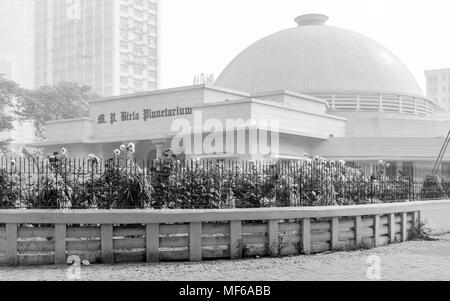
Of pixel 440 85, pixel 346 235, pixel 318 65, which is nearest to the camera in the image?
pixel 346 235

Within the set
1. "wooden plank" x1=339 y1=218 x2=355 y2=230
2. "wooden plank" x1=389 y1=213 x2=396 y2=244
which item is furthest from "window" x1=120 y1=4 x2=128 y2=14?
"wooden plank" x1=339 y1=218 x2=355 y2=230

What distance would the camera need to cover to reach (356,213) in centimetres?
1133

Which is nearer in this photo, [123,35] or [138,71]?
[123,35]

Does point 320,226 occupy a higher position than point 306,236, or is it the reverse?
point 320,226

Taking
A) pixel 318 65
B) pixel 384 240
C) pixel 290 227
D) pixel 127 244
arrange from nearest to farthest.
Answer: pixel 127 244, pixel 290 227, pixel 384 240, pixel 318 65

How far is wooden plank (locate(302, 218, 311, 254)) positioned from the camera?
412 inches

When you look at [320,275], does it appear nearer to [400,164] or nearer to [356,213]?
[356,213]

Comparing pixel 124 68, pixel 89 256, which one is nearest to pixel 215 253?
pixel 89 256

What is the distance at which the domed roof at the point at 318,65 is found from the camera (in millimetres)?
48500

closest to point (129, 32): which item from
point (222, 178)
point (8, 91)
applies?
point (8, 91)

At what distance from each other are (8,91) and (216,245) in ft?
165

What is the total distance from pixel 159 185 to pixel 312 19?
52198mm

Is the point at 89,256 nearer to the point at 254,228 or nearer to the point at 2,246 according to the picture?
the point at 2,246

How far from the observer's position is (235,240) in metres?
9.88
